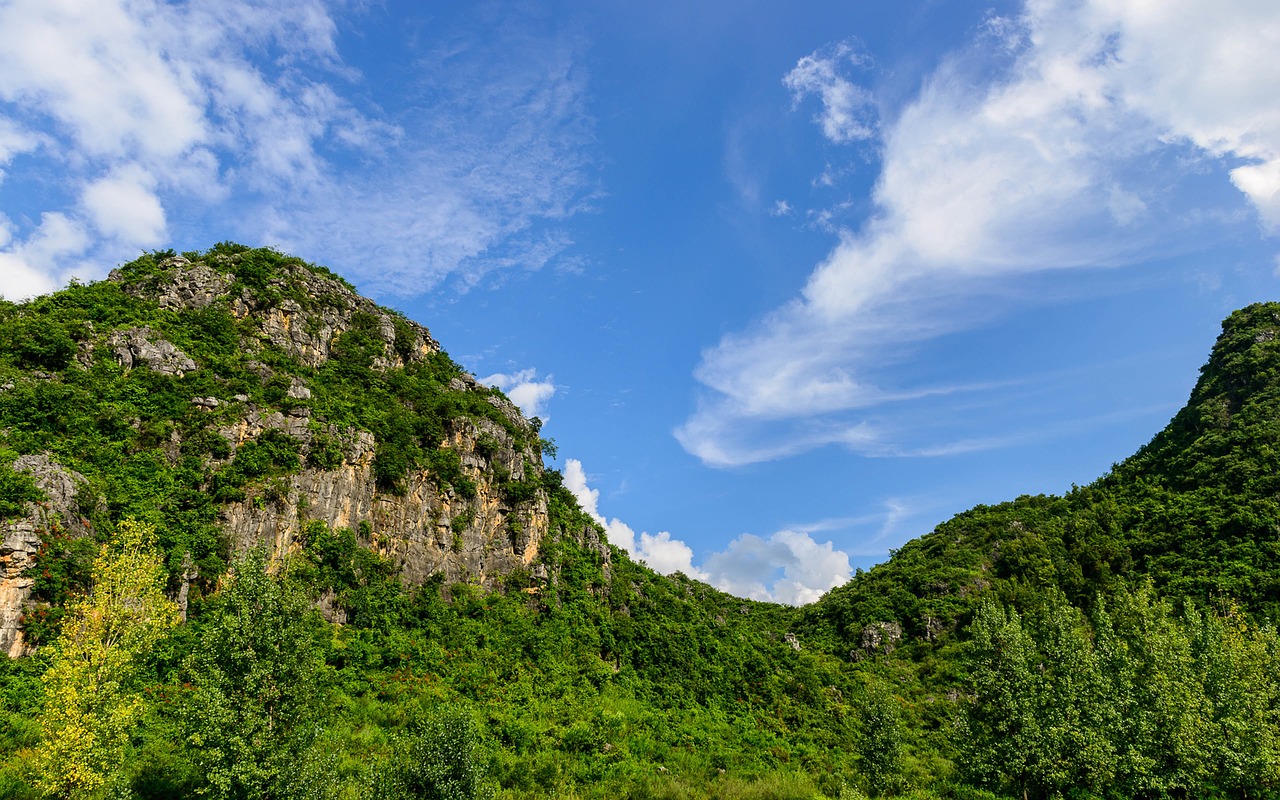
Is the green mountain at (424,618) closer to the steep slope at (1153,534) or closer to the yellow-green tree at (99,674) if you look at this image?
the yellow-green tree at (99,674)

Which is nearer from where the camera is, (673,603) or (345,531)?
(345,531)

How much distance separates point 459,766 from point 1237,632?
5164cm

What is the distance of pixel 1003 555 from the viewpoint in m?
82.1

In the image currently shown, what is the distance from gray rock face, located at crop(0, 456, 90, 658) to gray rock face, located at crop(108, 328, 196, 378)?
41.3 ft

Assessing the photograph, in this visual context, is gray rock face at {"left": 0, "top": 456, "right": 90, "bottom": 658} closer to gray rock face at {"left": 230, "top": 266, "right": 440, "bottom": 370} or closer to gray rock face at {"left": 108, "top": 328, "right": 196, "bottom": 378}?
gray rock face at {"left": 108, "top": 328, "right": 196, "bottom": 378}

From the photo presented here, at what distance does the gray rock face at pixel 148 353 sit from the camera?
43406 millimetres

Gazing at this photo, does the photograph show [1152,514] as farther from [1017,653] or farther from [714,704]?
[714,704]

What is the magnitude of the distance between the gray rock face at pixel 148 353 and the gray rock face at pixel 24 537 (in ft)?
41.3

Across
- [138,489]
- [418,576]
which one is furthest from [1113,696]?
[138,489]

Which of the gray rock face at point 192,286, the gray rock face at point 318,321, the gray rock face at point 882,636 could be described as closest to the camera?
the gray rock face at point 192,286

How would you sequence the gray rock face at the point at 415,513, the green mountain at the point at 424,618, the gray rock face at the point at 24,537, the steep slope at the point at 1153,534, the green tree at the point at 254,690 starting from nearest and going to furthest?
the green tree at the point at 254,690 → the green mountain at the point at 424,618 → the gray rock face at the point at 24,537 → the gray rock face at the point at 415,513 → the steep slope at the point at 1153,534

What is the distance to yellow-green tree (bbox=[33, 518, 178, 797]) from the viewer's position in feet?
75.6

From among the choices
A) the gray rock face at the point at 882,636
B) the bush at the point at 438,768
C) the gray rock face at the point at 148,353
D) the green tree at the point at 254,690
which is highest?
the gray rock face at the point at 148,353

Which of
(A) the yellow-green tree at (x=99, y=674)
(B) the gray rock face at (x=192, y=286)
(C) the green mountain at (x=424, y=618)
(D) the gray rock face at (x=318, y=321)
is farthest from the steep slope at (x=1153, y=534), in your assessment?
(B) the gray rock face at (x=192, y=286)
